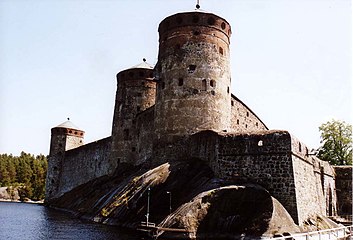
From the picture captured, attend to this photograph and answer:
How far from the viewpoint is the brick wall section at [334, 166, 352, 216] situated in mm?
29078

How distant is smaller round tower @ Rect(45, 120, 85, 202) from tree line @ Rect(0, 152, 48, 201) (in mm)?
17522

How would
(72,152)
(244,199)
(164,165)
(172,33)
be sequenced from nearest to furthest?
1. (244,199)
2. (164,165)
3. (172,33)
4. (72,152)

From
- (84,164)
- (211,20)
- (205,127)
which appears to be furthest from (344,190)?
(84,164)

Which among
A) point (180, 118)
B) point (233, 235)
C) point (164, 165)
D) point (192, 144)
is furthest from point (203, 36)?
point (233, 235)

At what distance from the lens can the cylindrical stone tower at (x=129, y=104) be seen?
37031mm

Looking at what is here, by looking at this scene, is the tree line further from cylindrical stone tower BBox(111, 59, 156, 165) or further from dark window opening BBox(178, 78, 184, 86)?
dark window opening BBox(178, 78, 184, 86)

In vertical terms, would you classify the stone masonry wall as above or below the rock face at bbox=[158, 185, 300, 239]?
above

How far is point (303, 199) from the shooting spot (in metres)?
20.0

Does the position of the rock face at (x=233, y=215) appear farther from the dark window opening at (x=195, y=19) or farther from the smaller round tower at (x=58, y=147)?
the smaller round tower at (x=58, y=147)

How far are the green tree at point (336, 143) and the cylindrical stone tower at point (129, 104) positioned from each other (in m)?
19.3

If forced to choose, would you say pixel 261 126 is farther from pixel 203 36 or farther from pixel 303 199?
pixel 303 199

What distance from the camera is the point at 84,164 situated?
49.5m

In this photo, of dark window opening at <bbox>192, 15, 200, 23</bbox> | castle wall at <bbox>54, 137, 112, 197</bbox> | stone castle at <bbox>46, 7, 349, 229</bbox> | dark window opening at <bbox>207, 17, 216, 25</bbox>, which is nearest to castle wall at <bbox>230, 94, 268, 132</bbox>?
stone castle at <bbox>46, 7, 349, 229</bbox>

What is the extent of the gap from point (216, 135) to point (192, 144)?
2.90 metres
